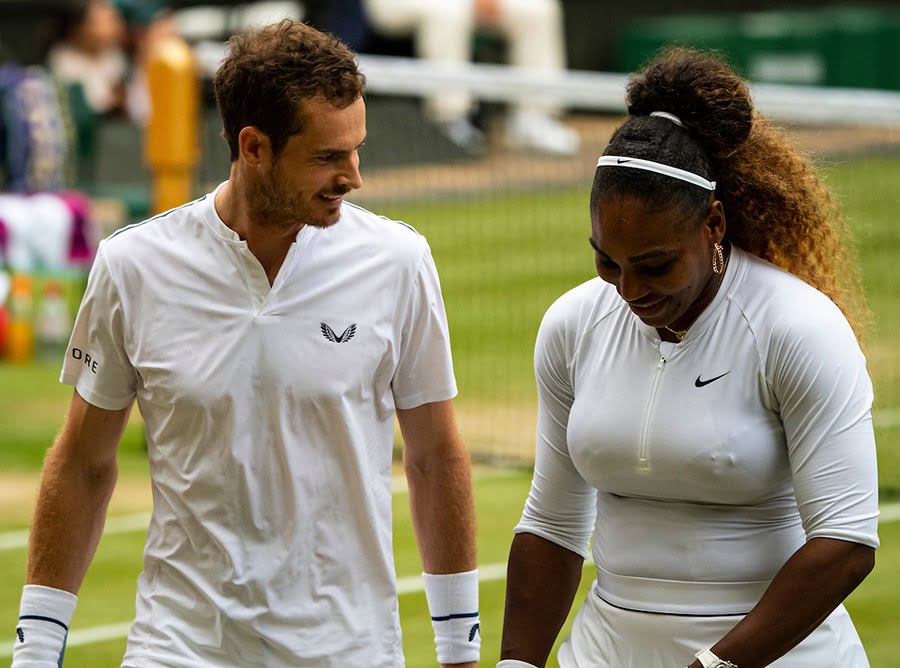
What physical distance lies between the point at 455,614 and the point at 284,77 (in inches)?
51.9

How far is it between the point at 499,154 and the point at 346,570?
7704mm

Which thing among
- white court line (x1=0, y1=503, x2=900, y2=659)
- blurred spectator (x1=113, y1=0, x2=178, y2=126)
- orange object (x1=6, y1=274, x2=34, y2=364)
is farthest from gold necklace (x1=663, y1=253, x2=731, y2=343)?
blurred spectator (x1=113, y1=0, x2=178, y2=126)

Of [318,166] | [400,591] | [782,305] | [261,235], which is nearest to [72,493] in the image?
[261,235]

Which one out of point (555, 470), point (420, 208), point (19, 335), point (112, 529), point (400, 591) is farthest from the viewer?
point (19, 335)

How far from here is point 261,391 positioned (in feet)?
12.3

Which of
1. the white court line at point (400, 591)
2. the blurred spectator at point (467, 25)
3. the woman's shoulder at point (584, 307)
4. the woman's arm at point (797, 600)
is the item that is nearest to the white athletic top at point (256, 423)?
the woman's shoulder at point (584, 307)

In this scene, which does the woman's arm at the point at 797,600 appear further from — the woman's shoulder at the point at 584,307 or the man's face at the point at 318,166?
the man's face at the point at 318,166

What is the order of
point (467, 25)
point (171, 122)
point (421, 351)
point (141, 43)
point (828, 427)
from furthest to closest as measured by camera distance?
point (467, 25), point (141, 43), point (171, 122), point (421, 351), point (828, 427)

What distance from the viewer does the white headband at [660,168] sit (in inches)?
131

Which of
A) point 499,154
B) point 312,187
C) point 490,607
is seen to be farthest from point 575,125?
point 312,187

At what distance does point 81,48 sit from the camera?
17484 millimetres

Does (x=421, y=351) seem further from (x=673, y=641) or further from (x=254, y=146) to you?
(x=673, y=641)

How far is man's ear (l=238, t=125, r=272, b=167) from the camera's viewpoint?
3748 millimetres

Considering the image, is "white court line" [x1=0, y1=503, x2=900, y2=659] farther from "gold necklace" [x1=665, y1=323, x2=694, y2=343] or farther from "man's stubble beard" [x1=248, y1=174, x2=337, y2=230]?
"gold necklace" [x1=665, y1=323, x2=694, y2=343]
